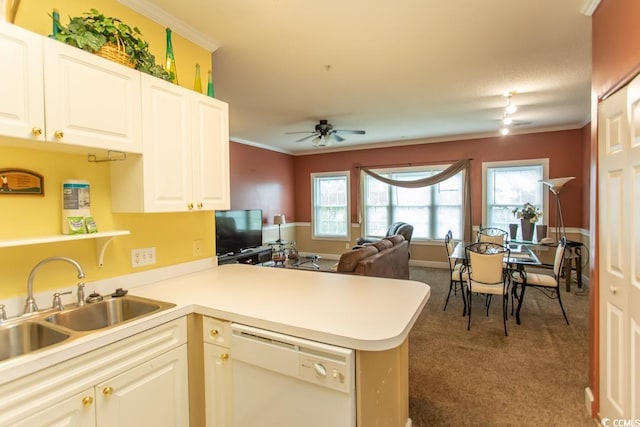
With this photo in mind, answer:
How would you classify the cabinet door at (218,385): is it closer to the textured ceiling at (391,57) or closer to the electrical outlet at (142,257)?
the electrical outlet at (142,257)

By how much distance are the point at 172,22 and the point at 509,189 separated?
6.11 m

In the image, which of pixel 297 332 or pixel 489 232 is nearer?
pixel 297 332

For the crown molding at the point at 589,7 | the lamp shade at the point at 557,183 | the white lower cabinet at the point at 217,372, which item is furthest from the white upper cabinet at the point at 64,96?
the lamp shade at the point at 557,183

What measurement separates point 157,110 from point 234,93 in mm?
2132

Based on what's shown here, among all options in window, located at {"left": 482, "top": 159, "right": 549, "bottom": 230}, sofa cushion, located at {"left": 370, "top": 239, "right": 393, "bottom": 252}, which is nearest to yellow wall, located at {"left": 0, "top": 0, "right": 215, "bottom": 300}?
sofa cushion, located at {"left": 370, "top": 239, "right": 393, "bottom": 252}

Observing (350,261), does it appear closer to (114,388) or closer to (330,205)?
(114,388)

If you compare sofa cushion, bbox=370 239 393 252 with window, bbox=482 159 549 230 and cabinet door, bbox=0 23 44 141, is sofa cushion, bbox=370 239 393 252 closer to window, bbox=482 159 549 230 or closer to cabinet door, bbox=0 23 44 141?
window, bbox=482 159 549 230

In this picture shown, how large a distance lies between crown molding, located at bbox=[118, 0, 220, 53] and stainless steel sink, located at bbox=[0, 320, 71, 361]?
6.36 ft

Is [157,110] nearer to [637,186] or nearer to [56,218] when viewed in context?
[56,218]

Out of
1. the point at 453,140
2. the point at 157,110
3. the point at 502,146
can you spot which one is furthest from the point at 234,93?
the point at 502,146

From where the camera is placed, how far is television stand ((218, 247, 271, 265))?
17.7ft

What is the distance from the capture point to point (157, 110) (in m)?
1.87

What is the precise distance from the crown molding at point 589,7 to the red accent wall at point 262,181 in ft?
17.6

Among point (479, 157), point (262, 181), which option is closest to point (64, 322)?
point (262, 181)
